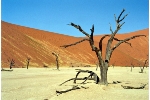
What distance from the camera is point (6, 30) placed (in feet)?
278

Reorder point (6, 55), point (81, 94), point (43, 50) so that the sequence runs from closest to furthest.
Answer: point (81, 94) → point (6, 55) → point (43, 50)

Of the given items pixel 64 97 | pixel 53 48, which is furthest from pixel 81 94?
pixel 53 48

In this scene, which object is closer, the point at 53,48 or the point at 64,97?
the point at 64,97

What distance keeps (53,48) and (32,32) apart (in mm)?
19300

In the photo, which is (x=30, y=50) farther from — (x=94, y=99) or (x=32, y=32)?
(x=94, y=99)

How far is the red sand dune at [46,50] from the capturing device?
6782cm

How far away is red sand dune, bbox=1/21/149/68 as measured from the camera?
223 ft

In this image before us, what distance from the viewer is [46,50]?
282 feet

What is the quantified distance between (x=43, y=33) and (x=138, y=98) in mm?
106314

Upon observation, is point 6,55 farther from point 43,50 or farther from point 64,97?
point 64,97

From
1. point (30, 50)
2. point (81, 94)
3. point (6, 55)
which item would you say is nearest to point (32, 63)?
point (6, 55)

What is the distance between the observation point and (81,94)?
10211mm

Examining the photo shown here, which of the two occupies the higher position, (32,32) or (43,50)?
(32,32)

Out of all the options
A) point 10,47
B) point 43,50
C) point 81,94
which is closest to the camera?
point 81,94
